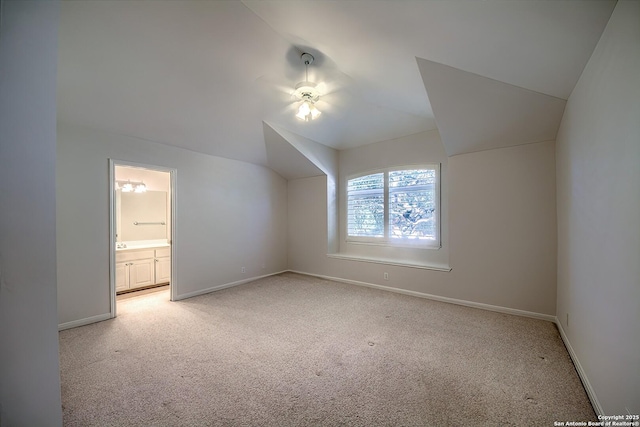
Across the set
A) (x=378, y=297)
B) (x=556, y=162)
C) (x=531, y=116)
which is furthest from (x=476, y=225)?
(x=378, y=297)

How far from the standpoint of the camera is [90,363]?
228 centimetres

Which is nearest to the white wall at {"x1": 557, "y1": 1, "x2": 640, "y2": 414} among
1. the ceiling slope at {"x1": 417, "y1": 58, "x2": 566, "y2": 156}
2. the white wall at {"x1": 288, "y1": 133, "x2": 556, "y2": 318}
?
the ceiling slope at {"x1": 417, "y1": 58, "x2": 566, "y2": 156}

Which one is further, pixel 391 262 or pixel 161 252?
pixel 161 252

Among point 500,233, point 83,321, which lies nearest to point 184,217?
point 83,321

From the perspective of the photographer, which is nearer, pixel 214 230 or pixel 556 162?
pixel 556 162

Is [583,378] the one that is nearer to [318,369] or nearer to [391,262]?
[318,369]

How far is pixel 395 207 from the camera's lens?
4.74 metres

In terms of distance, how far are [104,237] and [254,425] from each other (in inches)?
123

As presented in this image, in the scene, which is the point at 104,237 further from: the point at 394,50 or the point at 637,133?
the point at 637,133

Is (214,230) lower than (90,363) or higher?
higher

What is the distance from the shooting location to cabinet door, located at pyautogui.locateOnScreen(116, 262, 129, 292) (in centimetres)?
432

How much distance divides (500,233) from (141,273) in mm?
5932

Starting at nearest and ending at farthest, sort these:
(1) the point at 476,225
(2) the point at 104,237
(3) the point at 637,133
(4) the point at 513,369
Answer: (3) the point at 637,133 → (4) the point at 513,369 → (2) the point at 104,237 → (1) the point at 476,225

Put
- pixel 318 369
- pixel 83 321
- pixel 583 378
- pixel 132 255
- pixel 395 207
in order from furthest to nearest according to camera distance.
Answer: pixel 395 207
pixel 132 255
pixel 83 321
pixel 318 369
pixel 583 378
